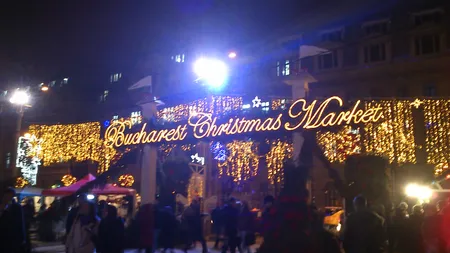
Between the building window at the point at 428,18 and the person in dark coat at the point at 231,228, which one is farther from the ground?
the building window at the point at 428,18

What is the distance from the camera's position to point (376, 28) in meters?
33.8

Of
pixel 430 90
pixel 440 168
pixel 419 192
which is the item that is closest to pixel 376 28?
pixel 430 90

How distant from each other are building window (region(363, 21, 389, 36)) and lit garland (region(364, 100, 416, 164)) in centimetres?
1776

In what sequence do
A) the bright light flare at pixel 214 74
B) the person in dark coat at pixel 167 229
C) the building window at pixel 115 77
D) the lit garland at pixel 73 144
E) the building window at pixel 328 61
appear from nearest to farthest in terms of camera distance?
the person in dark coat at pixel 167 229
the bright light flare at pixel 214 74
the lit garland at pixel 73 144
the building window at pixel 328 61
the building window at pixel 115 77

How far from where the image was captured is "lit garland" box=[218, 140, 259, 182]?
21047 mm

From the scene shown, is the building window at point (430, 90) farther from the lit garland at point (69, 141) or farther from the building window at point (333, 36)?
the lit garland at point (69, 141)

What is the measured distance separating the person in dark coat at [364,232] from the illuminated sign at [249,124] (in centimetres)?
689

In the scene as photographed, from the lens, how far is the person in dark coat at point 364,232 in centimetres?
637

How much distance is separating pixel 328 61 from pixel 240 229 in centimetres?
2409

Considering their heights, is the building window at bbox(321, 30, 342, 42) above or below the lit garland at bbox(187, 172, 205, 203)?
above

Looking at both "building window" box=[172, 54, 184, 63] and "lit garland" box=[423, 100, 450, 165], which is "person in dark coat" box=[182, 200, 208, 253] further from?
"building window" box=[172, 54, 184, 63]

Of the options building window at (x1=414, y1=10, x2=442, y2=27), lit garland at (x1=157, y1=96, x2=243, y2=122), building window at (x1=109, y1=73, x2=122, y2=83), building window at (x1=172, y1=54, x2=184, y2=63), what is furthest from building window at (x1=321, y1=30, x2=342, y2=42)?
building window at (x1=109, y1=73, x2=122, y2=83)

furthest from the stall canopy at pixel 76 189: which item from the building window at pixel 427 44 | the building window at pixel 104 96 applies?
the building window at pixel 104 96

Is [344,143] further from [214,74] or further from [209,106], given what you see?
[214,74]
